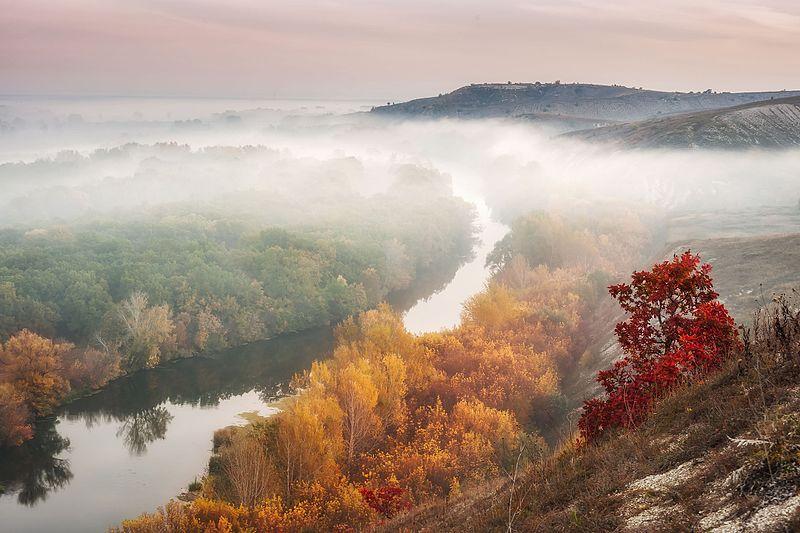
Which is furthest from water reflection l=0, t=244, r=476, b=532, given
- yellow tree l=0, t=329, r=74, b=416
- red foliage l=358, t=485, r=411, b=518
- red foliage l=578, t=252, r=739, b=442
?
red foliage l=578, t=252, r=739, b=442

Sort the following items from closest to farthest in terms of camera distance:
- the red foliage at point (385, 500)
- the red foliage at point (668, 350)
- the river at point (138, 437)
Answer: the red foliage at point (668, 350), the red foliage at point (385, 500), the river at point (138, 437)

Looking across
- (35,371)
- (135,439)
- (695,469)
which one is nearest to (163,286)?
(35,371)

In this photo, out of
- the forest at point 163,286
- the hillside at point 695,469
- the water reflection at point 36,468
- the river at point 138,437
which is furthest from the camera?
the forest at point 163,286

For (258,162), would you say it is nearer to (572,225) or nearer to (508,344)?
(572,225)

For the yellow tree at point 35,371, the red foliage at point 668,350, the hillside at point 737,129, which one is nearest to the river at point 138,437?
the yellow tree at point 35,371

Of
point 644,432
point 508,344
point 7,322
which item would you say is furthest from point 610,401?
point 7,322

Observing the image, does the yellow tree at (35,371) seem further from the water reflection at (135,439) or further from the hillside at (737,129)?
the hillside at (737,129)

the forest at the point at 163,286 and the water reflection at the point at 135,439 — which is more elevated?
the forest at the point at 163,286
